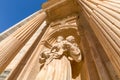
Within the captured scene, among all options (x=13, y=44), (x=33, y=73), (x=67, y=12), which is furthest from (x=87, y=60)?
(x=67, y=12)

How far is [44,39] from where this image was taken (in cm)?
548

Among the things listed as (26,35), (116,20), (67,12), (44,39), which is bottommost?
(116,20)

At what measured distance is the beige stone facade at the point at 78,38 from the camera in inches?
105

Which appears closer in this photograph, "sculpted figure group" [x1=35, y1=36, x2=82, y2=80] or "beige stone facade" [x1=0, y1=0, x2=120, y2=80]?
"beige stone facade" [x1=0, y1=0, x2=120, y2=80]

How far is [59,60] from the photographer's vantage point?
387cm

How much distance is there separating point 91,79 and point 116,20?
44.9 inches

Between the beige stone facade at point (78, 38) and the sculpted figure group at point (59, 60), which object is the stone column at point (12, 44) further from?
the sculpted figure group at point (59, 60)

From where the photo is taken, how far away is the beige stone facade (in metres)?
2.67

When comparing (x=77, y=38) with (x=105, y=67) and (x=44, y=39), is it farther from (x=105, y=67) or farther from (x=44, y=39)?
(x=105, y=67)

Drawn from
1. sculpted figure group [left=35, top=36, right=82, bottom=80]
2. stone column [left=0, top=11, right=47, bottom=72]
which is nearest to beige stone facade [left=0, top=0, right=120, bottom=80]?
stone column [left=0, top=11, right=47, bottom=72]

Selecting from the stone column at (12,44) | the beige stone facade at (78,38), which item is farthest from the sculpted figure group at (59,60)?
the stone column at (12,44)

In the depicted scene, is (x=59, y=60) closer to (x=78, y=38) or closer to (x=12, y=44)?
(x=12, y=44)

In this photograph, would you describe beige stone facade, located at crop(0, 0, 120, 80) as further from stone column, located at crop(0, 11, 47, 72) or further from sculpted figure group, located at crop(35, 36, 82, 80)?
sculpted figure group, located at crop(35, 36, 82, 80)

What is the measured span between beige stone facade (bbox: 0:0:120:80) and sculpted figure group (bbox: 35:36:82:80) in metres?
0.22
